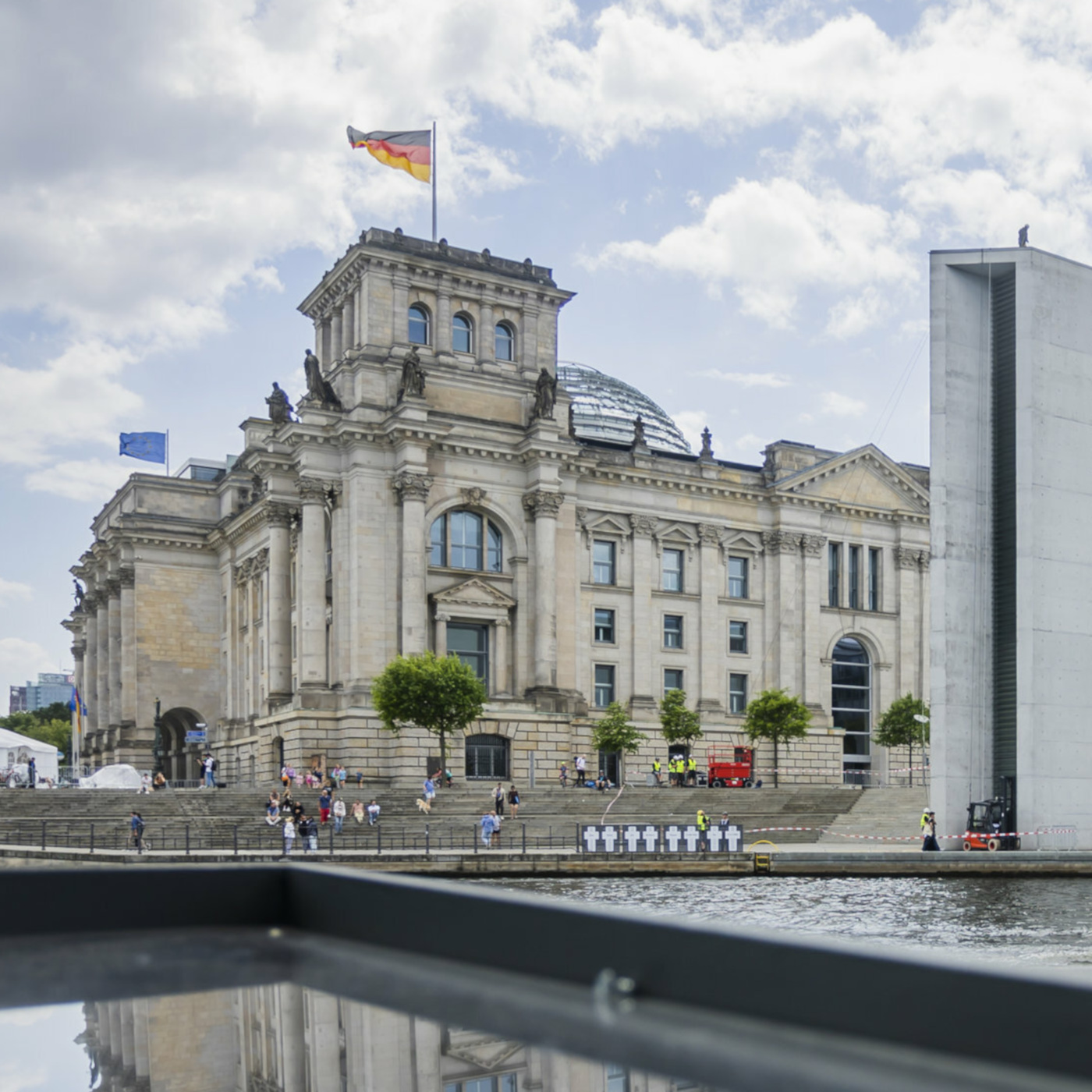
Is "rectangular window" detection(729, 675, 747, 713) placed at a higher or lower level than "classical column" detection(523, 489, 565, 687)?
lower

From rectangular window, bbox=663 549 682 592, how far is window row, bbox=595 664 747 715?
4.49 m

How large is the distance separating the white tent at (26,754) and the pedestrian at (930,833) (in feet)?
152

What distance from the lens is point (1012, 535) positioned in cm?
4228

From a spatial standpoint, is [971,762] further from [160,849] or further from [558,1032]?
[558,1032]

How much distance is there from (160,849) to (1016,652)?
85.0ft

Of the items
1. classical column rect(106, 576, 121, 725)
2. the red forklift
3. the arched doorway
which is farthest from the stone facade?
the red forklift

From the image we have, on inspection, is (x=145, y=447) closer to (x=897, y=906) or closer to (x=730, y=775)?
(x=730, y=775)

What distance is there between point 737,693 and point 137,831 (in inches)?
1656

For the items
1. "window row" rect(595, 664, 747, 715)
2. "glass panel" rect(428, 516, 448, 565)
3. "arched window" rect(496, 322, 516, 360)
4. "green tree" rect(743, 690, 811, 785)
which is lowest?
"green tree" rect(743, 690, 811, 785)

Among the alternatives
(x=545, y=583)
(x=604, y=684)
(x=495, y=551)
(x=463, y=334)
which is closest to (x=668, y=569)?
(x=604, y=684)

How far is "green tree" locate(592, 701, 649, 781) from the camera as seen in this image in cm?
6388

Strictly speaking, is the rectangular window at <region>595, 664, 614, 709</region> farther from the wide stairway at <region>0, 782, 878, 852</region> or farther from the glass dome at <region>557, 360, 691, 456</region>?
the glass dome at <region>557, 360, 691, 456</region>

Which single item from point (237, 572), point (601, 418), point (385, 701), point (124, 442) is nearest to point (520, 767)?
point (385, 701)

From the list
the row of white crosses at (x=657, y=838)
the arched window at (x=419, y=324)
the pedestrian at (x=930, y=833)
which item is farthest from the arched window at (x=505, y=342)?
the row of white crosses at (x=657, y=838)
